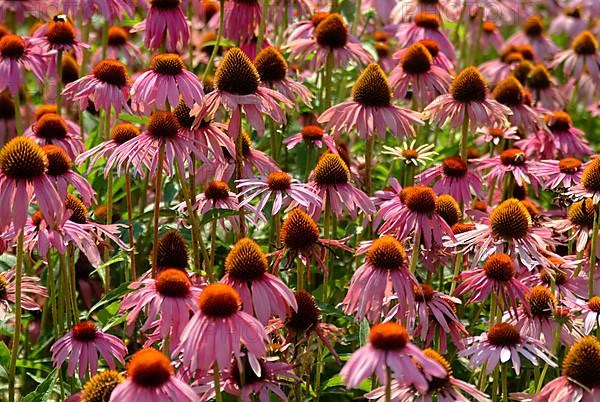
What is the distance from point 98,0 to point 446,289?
1812 millimetres

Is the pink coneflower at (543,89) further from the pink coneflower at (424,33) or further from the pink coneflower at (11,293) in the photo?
the pink coneflower at (11,293)

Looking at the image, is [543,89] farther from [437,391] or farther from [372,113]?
[437,391]

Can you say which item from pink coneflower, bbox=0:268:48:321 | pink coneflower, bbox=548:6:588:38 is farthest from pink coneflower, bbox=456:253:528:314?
pink coneflower, bbox=548:6:588:38

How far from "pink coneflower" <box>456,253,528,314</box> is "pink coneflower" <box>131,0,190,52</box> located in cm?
168

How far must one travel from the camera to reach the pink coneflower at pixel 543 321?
2783mm

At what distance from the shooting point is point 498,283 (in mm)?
2699

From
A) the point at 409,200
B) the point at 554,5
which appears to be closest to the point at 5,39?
the point at 409,200

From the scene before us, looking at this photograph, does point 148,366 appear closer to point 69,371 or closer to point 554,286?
point 69,371

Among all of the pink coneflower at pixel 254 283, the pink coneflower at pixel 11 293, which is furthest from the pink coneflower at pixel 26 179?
the pink coneflower at pixel 11 293

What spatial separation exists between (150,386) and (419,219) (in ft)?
3.55

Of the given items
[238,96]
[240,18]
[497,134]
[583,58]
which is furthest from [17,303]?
[583,58]

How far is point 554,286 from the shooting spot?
293 cm

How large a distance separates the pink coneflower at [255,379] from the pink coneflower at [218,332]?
13 centimetres

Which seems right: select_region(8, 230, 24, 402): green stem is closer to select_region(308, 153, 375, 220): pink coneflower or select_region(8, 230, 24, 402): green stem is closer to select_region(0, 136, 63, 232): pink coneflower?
select_region(0, 136, 63, 232): pink coneflower
